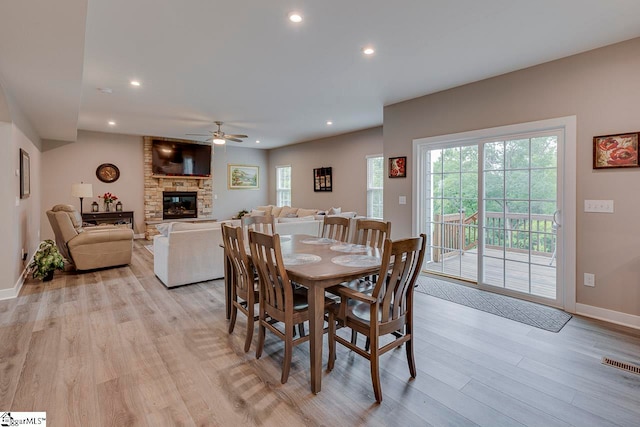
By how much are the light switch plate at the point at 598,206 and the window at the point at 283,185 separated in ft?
24.2

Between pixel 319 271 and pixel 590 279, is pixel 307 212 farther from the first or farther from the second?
pixel 319 271

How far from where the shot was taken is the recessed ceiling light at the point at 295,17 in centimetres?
247

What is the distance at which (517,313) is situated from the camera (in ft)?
10.7

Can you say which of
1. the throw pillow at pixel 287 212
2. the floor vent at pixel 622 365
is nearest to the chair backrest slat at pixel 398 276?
the floor vent at pixel 622 365

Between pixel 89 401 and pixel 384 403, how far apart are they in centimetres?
181

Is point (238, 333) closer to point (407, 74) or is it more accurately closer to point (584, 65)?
point (407, 74)

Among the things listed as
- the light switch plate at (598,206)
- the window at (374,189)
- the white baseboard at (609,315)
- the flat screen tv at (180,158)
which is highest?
the flat screen tv at (180,158)

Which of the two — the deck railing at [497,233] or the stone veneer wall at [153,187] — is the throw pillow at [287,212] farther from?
the deck railing at [497,233]

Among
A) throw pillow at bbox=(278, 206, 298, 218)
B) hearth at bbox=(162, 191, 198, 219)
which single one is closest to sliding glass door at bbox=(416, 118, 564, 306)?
throw pillow at bbox=(278, 206, 298, 218)

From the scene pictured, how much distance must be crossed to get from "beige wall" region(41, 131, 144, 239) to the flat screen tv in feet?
1.33

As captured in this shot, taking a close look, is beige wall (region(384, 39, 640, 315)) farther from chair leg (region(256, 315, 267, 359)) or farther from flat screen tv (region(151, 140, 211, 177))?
flat screen tv (region(151, 140, 211, 177))

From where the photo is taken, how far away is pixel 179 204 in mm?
8641

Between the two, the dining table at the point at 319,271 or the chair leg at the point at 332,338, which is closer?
the dining table at the point at 319,271

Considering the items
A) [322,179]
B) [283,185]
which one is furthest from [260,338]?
[283,185]
